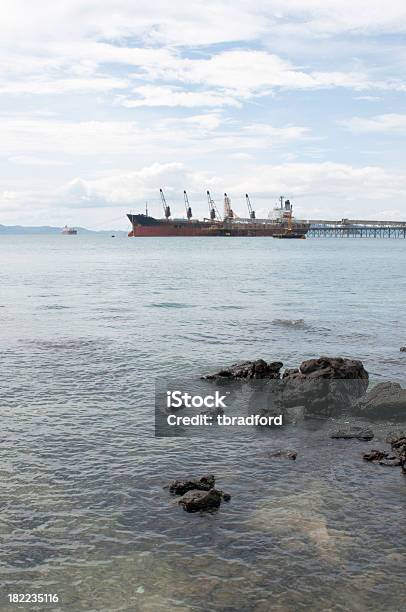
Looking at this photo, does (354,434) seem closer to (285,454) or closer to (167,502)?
(285,454)

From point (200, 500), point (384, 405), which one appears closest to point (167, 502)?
point (200, 500)

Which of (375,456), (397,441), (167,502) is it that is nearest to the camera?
(167,502)

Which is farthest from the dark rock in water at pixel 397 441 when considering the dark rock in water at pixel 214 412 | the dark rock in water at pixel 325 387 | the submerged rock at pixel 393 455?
the dark rock in water at pixel 214 412

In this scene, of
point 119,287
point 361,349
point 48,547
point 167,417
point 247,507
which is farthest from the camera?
point 119,287

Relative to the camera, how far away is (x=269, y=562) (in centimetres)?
1444

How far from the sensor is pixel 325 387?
26734 mm

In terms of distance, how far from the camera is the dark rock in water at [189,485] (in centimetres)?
1792

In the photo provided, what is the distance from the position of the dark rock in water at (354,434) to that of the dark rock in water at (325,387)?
91.5 inches

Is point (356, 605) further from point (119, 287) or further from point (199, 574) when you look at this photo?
point (119, 287)

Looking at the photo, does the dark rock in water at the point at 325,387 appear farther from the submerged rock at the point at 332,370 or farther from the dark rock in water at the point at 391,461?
the dark rock in water at the point at 391,461

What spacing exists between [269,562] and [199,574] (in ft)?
5.71

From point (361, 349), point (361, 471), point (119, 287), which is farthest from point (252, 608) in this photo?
point (119, 287)

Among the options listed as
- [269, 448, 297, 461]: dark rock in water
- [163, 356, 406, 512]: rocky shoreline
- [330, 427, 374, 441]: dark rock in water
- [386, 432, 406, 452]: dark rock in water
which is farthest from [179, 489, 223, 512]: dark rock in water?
[386, 432, 406, 452]: dark rock in water

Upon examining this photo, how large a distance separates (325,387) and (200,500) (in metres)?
11.4
